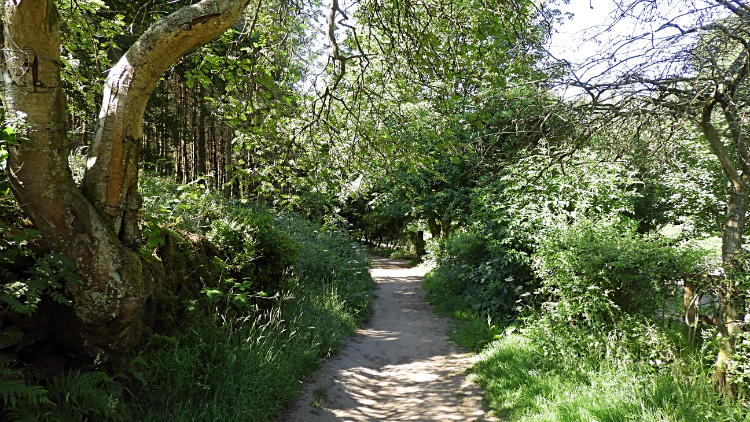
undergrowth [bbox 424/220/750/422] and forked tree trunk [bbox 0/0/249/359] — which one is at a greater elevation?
forked tree trunk [bbox 0/0/249/359]

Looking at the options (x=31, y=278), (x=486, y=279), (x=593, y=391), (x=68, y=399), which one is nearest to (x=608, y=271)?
(x=593, y=391)

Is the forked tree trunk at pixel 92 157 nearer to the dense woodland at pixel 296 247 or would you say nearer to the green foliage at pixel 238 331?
the dense woodland at pixel 296 247

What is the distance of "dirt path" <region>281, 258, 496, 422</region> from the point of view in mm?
4180

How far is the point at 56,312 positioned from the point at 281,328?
2.81 metres

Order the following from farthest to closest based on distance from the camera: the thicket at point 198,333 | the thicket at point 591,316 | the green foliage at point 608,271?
the green foliage at point 608,271, the thicket at point 591,316, the thicket at point 198,333

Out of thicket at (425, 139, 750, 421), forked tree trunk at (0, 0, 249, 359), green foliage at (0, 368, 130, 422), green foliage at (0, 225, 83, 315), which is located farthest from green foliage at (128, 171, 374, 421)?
thicket at (425, 139, 750, 421)

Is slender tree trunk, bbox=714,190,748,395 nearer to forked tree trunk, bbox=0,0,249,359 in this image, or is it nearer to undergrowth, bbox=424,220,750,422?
undergrowth, bbox=424,220,750,422

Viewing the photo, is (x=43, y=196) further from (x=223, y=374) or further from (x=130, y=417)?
(x=223, y=374)

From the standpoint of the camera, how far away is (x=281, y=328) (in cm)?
530

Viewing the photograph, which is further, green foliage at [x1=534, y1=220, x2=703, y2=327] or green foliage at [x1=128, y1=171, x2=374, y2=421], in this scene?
green foliage at [x1=534, y1=220, x2=703, y2=327]

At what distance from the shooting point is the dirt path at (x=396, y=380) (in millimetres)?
4180

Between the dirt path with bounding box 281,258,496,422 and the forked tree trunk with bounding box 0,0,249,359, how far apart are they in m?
2.18

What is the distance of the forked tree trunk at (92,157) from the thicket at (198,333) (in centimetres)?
20

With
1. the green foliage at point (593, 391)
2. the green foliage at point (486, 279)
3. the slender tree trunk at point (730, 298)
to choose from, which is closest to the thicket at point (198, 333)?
the green foliage at point (593, 391)
